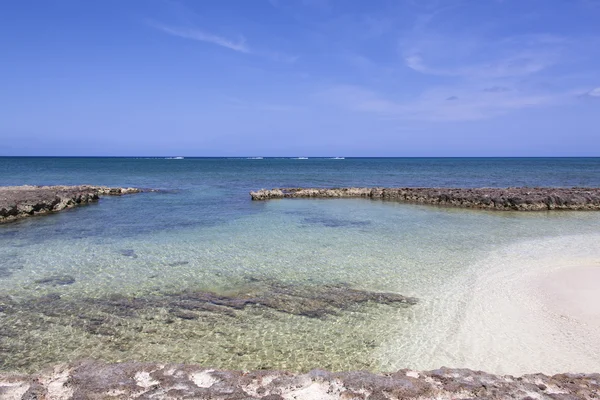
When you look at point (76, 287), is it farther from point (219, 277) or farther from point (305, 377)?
point (305, 377)

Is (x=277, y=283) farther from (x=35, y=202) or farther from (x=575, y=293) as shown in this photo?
(x=35, y=202)

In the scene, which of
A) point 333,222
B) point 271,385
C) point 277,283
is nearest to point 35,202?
point 333,222

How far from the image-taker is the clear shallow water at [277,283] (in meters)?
6.66

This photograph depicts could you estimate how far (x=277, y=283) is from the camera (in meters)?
10.1

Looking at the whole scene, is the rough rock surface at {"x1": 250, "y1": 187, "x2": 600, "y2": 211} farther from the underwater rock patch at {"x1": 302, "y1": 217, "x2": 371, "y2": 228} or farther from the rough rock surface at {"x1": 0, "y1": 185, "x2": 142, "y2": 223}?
the rough rock surface at {"x1": 0, "y1": 185, "x2": 142, "y2": 223}

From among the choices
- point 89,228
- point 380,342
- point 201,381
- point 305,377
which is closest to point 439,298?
point 380,342

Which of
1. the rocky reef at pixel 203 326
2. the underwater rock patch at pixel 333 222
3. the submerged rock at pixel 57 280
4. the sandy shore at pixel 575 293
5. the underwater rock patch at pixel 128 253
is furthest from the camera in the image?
the underwater rock patch at pixel 333 222

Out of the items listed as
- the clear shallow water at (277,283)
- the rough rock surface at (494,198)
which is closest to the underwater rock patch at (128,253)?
the clear shallow water at (277,283)

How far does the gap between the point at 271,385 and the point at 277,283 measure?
5.22m

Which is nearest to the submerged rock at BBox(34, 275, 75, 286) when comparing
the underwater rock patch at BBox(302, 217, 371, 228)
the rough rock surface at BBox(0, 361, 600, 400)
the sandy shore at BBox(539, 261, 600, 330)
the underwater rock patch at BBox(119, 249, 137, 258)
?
the underwater rock patch at BBox(119, 249, 137, 258)

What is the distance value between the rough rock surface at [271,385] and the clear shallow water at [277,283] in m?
1.28

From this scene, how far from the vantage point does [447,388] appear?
481 cm

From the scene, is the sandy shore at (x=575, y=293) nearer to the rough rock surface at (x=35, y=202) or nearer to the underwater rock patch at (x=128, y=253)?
the underwater rock patch at (x=128, y=253)

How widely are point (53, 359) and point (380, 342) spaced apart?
18.2 feet
